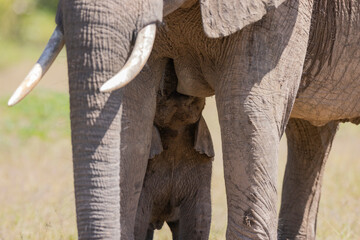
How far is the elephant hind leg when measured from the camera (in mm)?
4391

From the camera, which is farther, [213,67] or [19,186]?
[19,186]

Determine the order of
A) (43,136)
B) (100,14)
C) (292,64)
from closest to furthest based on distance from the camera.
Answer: (100,14)
(292,64)
(43,136)

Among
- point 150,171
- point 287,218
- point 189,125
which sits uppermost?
point 189,125

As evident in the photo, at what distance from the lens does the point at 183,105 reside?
3.66m

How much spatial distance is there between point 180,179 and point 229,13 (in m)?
1.42

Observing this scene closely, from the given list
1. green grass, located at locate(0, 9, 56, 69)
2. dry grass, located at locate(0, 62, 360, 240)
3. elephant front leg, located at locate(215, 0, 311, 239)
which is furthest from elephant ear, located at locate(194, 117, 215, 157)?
green grass, located at locate(0, 9, 56, 69)

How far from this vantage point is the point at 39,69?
2475 millimetres

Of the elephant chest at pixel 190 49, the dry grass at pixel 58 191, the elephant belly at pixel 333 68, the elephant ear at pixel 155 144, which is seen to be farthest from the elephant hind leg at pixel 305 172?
the elephant chest at pixel 190 49

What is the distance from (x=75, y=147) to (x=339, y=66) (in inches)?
58.7

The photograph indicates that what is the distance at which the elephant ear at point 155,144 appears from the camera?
3750 mm

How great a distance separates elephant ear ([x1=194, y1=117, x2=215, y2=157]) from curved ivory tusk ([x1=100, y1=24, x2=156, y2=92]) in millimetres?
1441

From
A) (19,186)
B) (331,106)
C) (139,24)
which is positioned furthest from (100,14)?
(19,186)

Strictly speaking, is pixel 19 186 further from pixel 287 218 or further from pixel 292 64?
pixel 292 64

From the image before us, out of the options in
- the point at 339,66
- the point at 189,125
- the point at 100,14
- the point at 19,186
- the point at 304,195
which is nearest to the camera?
the point at 100,14
